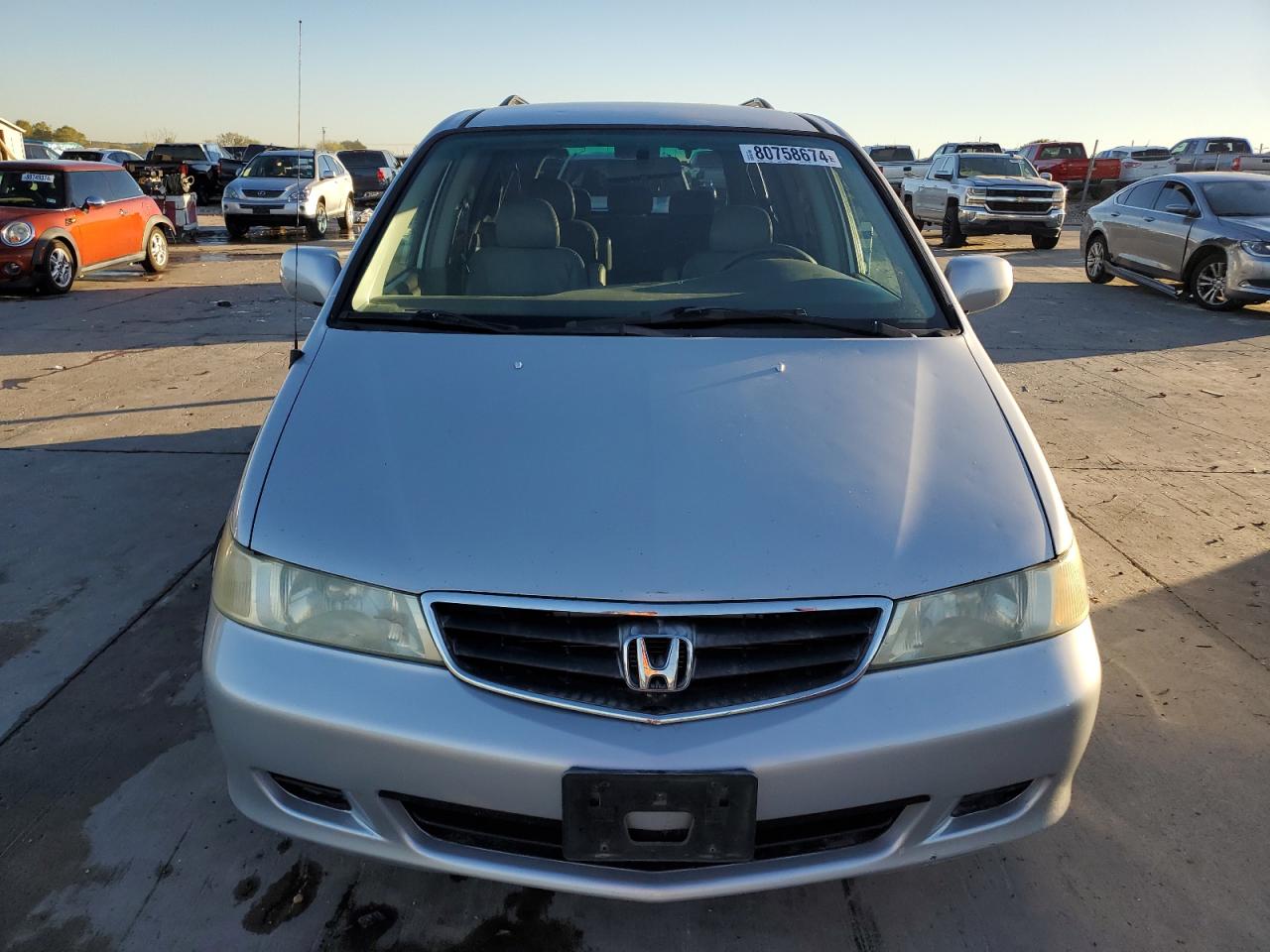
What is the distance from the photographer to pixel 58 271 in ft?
35.5

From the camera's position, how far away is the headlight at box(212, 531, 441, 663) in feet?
5.94

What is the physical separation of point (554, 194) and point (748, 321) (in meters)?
1.00

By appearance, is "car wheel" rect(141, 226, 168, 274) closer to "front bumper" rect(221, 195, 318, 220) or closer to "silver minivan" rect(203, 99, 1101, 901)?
"front bumper" rect(221, 195, 318, 220)

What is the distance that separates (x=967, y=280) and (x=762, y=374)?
3.74 feet

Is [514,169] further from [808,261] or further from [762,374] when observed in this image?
[762,374]

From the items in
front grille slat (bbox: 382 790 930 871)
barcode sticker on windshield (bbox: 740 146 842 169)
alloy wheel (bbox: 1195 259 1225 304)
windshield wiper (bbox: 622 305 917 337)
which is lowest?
front grille slat (bbox: 382 790 930 871)

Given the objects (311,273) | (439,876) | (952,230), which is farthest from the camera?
(952,230)

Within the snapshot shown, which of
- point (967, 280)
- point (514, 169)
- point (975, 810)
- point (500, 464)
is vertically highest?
point (514, 169)

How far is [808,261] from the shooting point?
9.91 feet

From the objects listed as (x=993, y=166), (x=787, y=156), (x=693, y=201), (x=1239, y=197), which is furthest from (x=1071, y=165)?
(x=693, y=201)

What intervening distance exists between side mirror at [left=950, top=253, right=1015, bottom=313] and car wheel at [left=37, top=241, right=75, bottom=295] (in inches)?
422

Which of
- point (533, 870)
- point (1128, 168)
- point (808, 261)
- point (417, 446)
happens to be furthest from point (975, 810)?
point (1128, 168)

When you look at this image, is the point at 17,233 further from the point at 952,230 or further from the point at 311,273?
the point at 952,230

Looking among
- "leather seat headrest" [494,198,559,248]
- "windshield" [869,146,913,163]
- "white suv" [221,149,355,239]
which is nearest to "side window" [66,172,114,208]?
"white suv" [221,149,355,239]
